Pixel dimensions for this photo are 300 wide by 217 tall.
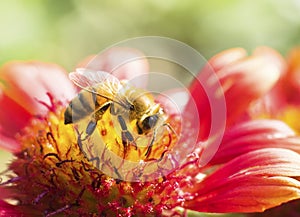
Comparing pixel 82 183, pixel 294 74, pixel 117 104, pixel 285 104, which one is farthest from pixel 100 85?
pixel 294 74

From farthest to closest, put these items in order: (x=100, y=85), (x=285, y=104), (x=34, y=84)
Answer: (x=285, y=104), (x=34, y=84), (x=100, y=85)

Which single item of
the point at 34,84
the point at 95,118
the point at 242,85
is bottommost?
the point at 95,118

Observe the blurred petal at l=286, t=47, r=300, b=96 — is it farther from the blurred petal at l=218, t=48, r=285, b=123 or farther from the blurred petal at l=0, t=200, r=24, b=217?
the blurred petal at l=0, t=200, r=24, b=217

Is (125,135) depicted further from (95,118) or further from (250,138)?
(250,138)

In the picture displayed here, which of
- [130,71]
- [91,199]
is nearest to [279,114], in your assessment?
[130,71]

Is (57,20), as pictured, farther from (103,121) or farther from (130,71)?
(103,121)

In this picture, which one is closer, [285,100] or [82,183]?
[82,183]

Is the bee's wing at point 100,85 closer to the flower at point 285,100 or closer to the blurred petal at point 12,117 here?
the blurred petal at point 12,117

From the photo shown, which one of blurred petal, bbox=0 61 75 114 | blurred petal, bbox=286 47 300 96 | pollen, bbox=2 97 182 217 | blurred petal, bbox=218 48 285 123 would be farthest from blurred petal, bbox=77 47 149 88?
blurred petal, bbox=286 47 300 96

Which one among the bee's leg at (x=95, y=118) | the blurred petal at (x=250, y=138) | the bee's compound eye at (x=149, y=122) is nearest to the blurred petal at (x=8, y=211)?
the bee's leg at (x=95, y=118)
